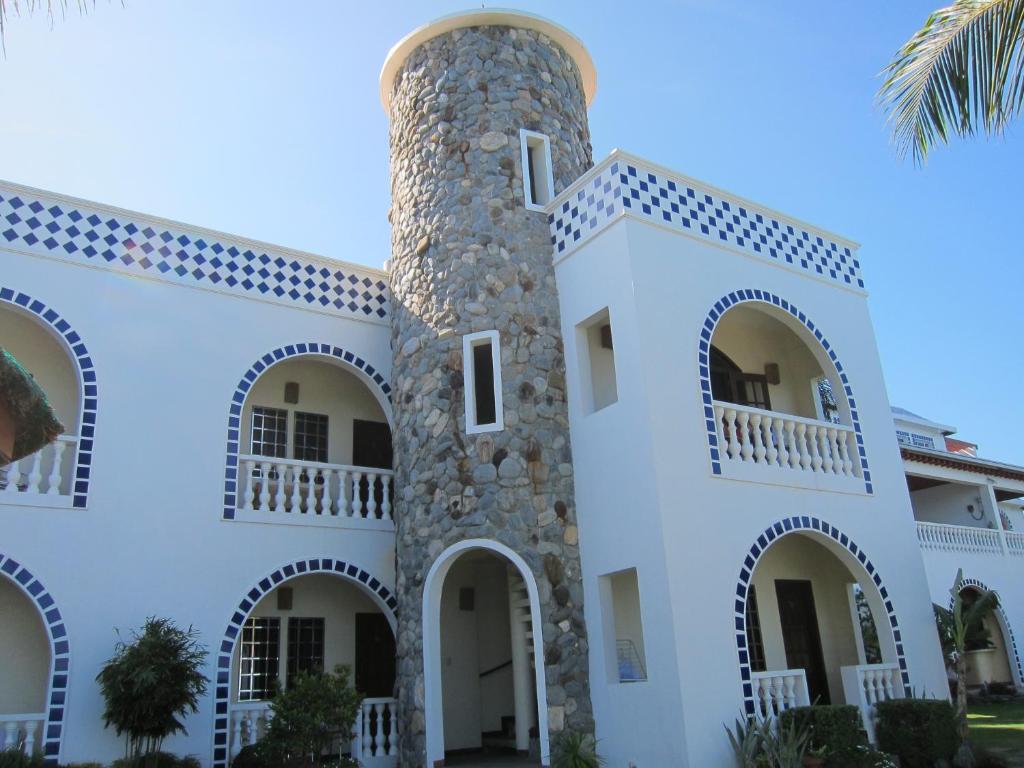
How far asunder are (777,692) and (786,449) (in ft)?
10.0

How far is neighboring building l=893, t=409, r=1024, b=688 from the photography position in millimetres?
17938

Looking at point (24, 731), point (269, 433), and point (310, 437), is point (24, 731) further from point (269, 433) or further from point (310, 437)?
point (310, 437)

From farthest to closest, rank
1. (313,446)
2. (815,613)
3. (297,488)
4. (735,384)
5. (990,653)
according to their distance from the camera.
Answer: (990,653), (735,384), (313,446), (815,613), (297,488)

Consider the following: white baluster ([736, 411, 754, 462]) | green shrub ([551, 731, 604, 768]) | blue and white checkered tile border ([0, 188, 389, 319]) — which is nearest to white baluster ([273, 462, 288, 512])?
blue and white checkered tile border ([0, 188, 389, 319])

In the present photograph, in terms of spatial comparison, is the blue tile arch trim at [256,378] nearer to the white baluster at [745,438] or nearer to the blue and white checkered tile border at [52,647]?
the blue and white checkered tile border at [52,647]

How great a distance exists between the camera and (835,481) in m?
11.4

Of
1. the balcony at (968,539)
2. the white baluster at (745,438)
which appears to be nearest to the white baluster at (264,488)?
the white baluster at (745,438)

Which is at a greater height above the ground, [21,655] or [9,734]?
[21,655]

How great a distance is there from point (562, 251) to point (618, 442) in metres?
2.83

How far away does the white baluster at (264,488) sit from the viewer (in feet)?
36.7

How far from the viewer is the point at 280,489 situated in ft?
37.4

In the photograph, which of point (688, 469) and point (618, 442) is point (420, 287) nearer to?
point (618, 442)

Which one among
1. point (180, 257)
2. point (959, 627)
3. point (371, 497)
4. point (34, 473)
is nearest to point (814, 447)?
point (959, 627)

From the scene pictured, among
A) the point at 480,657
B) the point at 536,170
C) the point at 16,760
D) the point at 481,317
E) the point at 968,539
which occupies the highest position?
the point at 536,170
